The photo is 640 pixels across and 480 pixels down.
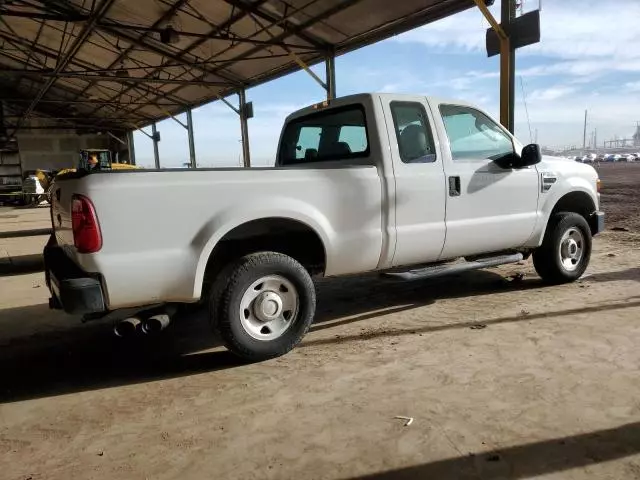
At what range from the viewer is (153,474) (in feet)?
7.89

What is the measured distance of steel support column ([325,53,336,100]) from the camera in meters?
14.4

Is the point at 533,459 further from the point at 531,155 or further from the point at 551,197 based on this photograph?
the point at 551,197

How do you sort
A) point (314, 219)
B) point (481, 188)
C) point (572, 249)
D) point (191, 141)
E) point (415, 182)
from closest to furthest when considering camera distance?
point (314, 219), point (415, 182), point (481, 188), point (572, 249), point (191, 141)

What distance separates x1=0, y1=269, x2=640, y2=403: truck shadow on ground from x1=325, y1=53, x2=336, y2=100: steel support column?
32.1 ft

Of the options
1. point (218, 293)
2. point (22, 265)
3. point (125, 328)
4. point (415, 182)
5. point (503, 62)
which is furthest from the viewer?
point (503, 62)

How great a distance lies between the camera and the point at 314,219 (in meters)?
3.81

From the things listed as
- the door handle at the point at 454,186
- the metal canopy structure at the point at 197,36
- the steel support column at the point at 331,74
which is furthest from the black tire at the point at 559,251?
the steel support column at the point at 331,74

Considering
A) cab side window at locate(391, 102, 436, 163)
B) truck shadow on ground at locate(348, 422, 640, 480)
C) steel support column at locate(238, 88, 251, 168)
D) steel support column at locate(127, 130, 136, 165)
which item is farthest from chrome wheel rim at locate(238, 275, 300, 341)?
steel support column at locate(127, 130, 136, 165)

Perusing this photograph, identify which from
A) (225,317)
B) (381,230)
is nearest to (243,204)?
(225,317)

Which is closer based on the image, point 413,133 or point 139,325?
point 139,325

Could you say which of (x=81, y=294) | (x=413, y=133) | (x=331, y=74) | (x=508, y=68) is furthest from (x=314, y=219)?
(x=331, y=74)

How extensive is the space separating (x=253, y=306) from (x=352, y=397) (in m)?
1.01

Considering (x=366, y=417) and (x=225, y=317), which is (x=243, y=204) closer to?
(x=225, y=317)

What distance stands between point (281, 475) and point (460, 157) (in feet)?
10.9
